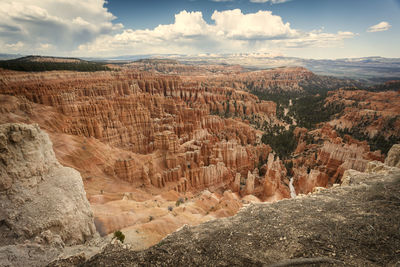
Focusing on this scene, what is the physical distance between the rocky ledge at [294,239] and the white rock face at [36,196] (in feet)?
9.08

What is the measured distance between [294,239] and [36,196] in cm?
876

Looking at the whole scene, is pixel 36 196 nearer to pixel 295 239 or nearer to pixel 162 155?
pixel 295 239

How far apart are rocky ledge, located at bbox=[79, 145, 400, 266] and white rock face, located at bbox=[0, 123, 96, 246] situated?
2.77m

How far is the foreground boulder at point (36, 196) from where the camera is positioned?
6.35 metres

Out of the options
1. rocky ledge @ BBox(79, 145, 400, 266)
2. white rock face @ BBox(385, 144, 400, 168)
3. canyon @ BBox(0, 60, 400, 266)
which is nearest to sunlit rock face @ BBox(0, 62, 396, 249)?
canyon @ BBox(0, 60, 400, 266)

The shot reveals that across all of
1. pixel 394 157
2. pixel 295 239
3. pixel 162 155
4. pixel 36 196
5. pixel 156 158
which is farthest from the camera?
pixel 162 155

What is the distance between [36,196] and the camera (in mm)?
7363

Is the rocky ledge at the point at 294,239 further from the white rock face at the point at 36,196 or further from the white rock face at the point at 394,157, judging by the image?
the white rock face at the point at 394,157

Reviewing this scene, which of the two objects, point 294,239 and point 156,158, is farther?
point 156,158

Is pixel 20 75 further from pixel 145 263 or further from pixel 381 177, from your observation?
pixel 381 177

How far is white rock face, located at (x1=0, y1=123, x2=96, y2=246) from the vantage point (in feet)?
20.9

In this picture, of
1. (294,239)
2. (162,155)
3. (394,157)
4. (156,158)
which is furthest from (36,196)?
(394,157)

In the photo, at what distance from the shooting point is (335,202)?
7.55 meters

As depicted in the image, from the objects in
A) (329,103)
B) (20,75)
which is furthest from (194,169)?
(329,103)
